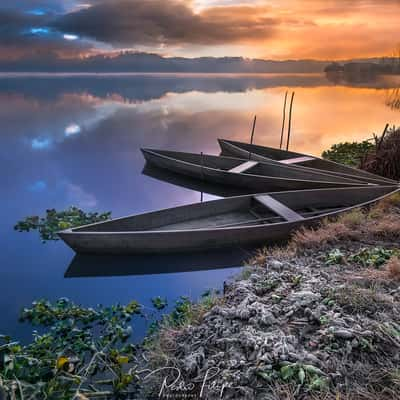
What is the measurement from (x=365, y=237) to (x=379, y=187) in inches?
107

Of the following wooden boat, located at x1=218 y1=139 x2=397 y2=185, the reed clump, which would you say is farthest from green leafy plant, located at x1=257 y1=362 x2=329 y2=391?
the reed clump

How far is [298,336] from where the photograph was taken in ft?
11.1

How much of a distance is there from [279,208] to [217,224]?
4.20 feet

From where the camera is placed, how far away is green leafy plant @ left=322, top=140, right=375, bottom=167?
13.1 m

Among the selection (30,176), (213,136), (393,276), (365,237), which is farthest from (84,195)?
(213,136)

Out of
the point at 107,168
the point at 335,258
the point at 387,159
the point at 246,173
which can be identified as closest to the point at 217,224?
the point at 335,258

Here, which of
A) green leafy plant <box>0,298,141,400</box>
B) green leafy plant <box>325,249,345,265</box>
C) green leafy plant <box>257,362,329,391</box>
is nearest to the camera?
green leafy plant <box>257,362,329,391</box>

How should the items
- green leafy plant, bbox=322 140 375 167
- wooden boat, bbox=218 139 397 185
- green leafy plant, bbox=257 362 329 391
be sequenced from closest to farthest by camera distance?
green leafy plant, bbox=257 362 329 391, wooden boat, bbox=218 139 397 185, green leafy plant, bbox=322 140 375 167

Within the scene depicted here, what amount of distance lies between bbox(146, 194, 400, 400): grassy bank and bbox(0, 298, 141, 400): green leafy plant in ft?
1.28

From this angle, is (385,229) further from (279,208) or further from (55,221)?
(55,221)

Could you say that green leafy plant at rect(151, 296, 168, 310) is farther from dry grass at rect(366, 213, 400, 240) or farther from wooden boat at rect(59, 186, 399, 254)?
dry grass at rect(366, 213, 400, 240)

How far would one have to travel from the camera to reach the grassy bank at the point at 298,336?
288 cm

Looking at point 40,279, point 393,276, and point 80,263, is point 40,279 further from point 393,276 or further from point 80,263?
point 393,276

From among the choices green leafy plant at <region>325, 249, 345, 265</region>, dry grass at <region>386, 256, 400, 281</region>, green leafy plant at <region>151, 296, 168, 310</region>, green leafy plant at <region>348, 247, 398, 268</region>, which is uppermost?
dry grass at <region>386, 256, 400, 281</region>
